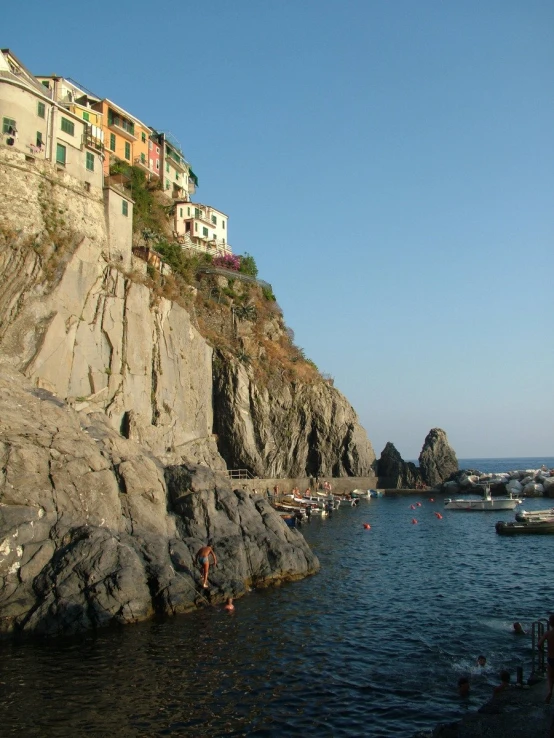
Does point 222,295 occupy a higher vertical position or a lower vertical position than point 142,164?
lower

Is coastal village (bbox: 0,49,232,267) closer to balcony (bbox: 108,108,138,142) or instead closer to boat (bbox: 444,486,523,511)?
balcony (bbox: 108,108,138,142)

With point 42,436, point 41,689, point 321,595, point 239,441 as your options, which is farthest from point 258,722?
point 239,441

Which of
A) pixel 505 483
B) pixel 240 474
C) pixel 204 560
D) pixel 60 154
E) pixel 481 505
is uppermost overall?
pixel 60 154

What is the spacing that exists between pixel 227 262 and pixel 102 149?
2633 centimetres

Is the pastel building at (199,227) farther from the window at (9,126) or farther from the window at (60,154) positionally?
the window at (9,126)

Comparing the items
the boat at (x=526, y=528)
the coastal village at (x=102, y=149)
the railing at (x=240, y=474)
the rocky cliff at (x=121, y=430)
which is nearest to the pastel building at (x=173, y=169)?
the coastal village at (x=102, y=149)

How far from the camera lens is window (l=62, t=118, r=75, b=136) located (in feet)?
154

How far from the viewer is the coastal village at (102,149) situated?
146 feet

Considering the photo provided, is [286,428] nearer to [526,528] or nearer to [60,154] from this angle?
[526,528]

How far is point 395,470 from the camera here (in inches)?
3541

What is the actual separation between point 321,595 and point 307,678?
384 inches

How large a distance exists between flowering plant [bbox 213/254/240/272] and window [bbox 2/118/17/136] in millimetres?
33302

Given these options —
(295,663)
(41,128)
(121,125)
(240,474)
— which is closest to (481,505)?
(240,474)

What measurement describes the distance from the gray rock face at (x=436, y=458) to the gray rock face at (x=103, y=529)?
63.1m
